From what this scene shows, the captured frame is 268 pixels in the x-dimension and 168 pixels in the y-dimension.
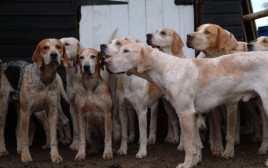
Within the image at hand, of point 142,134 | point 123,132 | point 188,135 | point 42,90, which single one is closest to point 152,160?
point 142,134

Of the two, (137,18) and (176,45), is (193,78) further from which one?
(137,18)

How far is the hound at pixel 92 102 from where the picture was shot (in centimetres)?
536

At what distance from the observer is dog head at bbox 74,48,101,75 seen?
536 centimetres

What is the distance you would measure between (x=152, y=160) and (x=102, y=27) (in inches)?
123

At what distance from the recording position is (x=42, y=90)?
5.29m

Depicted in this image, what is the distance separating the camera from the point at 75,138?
6.16m

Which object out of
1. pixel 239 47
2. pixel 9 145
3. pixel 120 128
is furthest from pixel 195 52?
pixel 9 145

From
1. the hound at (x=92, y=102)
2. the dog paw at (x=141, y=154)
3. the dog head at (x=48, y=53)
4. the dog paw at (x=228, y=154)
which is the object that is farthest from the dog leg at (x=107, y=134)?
the dog paw at (x=228, y=154)

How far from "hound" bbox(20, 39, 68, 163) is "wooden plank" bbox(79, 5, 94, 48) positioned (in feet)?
6.37

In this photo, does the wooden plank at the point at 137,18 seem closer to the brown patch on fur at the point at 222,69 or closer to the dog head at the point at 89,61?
the dog head at the point at 89,61

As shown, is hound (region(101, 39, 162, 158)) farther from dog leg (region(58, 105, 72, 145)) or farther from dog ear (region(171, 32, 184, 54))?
dog leg (region(58, 105, 72, 145))

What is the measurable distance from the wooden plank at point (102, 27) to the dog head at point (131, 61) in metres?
2.82

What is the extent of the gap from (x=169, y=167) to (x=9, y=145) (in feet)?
10.4

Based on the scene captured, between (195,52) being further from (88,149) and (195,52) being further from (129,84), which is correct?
(88,149)
